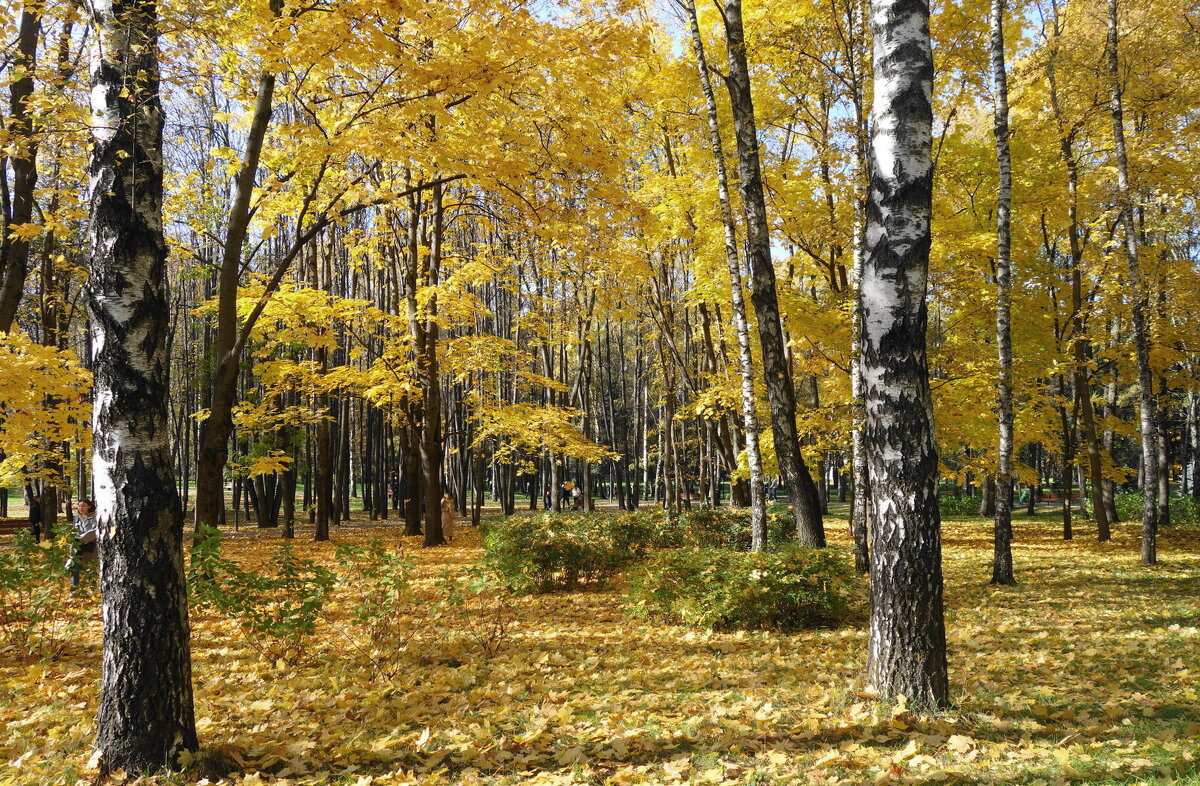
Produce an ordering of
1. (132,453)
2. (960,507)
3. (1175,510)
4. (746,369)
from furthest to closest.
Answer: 1. (960,507)
2. (1175,510)
3. (746,369)
4. (132,453)

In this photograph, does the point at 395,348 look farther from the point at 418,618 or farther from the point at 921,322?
the point at 921,322

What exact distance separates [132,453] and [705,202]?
10.2 metres

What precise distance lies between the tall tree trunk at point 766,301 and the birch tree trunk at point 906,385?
425cm

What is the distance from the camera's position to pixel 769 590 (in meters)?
6.56

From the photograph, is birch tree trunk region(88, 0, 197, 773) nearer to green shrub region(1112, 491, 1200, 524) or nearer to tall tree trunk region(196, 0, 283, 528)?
tall tree trunk region(196, 0, 283, 528)

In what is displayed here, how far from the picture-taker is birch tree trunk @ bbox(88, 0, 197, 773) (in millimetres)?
3393

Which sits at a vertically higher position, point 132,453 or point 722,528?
point 132,453

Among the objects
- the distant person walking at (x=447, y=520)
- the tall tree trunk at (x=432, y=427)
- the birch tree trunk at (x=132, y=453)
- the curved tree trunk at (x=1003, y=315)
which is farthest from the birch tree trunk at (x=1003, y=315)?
the distant person walking at (x=447, y=520)

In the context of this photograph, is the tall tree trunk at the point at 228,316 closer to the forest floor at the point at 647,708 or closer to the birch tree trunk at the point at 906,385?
the forest floor at the point at 647,708

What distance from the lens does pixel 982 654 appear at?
18.0ft

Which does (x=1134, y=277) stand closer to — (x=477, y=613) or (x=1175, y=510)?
(x=477, y=613)

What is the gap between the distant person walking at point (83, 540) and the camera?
20.3 ft

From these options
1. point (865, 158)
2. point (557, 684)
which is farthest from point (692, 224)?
point (557, 684)

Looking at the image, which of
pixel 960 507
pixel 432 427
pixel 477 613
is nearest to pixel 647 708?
pixel 477 613
